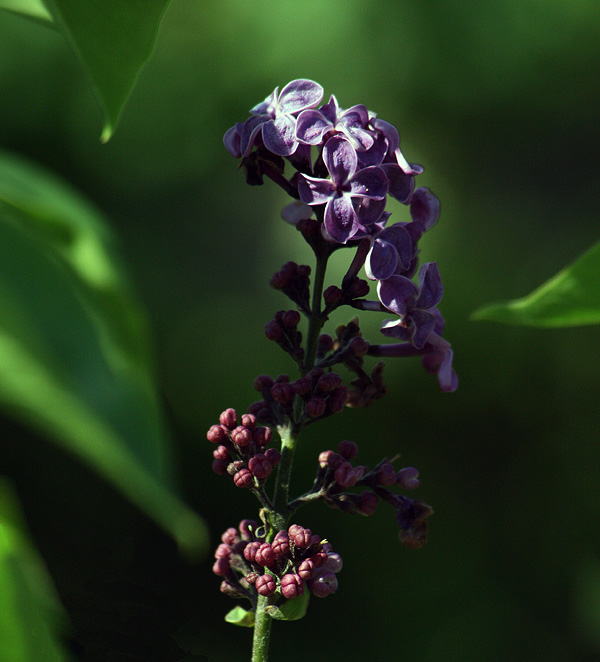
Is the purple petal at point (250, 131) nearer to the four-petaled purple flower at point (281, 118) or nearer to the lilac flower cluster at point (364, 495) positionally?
the four-petaled purple flower at point (281, 118)

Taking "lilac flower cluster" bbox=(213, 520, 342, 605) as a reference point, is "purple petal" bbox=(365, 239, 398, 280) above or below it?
above

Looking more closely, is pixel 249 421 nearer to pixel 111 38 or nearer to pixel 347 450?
pixel 347 450

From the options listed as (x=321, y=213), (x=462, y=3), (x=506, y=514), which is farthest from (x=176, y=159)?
(x=321, y=213)

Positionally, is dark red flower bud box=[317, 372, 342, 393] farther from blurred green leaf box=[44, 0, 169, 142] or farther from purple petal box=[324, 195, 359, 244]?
blurred green leaf box=[44, 0, 169, 142]

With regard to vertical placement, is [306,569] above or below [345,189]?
below

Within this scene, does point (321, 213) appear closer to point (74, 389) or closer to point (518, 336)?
point (74, 389)

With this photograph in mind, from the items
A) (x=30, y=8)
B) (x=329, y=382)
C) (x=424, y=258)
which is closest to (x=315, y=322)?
(x=329, y=382)

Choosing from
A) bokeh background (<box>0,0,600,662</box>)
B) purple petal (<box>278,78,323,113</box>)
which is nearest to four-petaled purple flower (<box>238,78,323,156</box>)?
purple petal (<box>278,78,323,113</box>)
